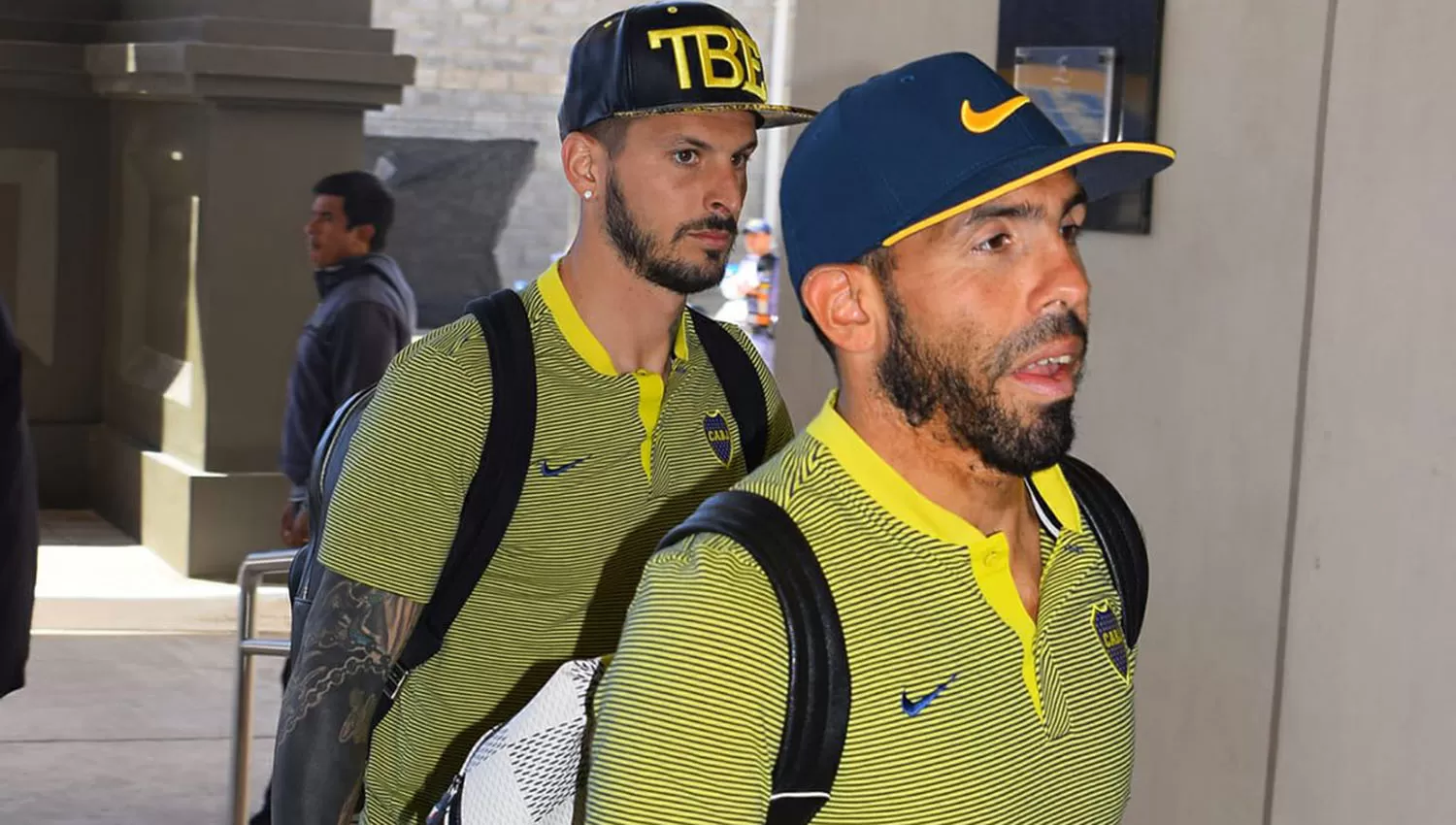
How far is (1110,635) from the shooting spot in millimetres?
2012

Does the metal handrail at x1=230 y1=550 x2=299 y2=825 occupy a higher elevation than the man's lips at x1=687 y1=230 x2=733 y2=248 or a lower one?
lower

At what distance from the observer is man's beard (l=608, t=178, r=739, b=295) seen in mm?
3039

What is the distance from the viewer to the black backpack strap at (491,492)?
2.74 m

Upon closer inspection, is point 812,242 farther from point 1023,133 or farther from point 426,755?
point 426,755

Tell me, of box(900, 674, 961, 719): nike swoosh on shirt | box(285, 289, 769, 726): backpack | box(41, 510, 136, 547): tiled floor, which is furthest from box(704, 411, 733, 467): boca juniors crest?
box(41, 510, 136, 547): tiled floor

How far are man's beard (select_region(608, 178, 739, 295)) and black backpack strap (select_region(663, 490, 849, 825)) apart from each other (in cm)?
128

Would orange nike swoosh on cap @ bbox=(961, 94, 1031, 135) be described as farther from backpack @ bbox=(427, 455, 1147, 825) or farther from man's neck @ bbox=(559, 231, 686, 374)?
man's neck @ bbox=(559, 231, 686, 374)

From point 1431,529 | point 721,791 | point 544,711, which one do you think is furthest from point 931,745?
point 1431,529

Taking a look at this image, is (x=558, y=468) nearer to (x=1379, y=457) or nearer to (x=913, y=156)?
(x=913, y=156)

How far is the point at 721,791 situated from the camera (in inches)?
67.4

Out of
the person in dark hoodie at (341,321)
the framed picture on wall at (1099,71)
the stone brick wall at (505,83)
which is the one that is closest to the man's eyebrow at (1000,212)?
the framed picture on wall at (1099,71)

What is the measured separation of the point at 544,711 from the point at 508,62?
20.7 metres

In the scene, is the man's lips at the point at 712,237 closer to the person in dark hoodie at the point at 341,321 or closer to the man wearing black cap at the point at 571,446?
the man wearing black cap at the point at 571,446

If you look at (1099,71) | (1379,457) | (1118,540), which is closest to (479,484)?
(1118,540)
